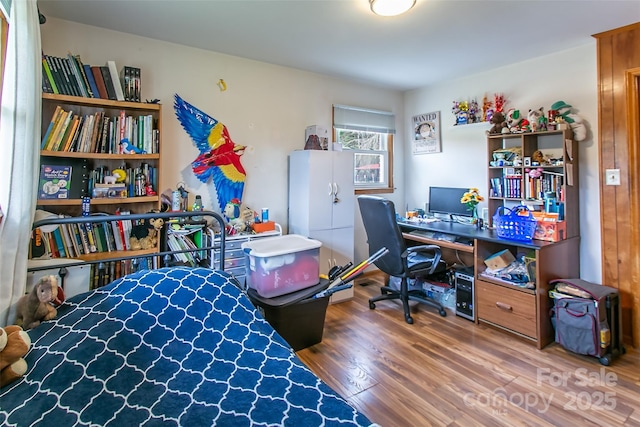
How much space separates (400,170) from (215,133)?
2439 mm

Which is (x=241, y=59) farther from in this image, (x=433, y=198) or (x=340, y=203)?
(x=433, y=198)

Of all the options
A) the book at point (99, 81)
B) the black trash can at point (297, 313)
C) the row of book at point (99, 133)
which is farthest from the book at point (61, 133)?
the black trash can at point (297, 313)

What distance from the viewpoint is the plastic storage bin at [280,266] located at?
7.51 feet

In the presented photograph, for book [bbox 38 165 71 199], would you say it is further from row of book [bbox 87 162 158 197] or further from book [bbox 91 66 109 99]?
book [bbox 91 66 109 99]

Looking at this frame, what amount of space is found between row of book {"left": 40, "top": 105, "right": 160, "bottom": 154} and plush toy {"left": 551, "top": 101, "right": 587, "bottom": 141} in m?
3.23

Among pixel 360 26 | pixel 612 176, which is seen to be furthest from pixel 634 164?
pixel 360 26

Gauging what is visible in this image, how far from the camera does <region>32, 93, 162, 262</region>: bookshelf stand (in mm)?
2189

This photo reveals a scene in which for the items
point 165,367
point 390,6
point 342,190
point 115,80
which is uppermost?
point 390,6

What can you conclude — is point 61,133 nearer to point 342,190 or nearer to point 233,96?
point 233,96

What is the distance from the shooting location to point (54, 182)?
220 centimetres

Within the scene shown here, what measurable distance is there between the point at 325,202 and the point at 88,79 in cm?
206

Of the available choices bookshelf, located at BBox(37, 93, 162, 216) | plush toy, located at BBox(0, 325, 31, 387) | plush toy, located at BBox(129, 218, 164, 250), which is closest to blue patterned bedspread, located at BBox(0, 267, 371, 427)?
plush toy, located at BBox(0, 325, 31, 387)

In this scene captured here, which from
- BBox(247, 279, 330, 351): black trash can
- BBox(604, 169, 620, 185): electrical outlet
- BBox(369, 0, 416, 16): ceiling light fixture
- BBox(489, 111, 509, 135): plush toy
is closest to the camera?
BBox(369, 0, 416, 16): ceiling light fixture

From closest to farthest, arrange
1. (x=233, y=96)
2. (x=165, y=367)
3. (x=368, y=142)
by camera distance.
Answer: (x=165, y=367) < (x=233, y=96) < (x=368, y=142)
